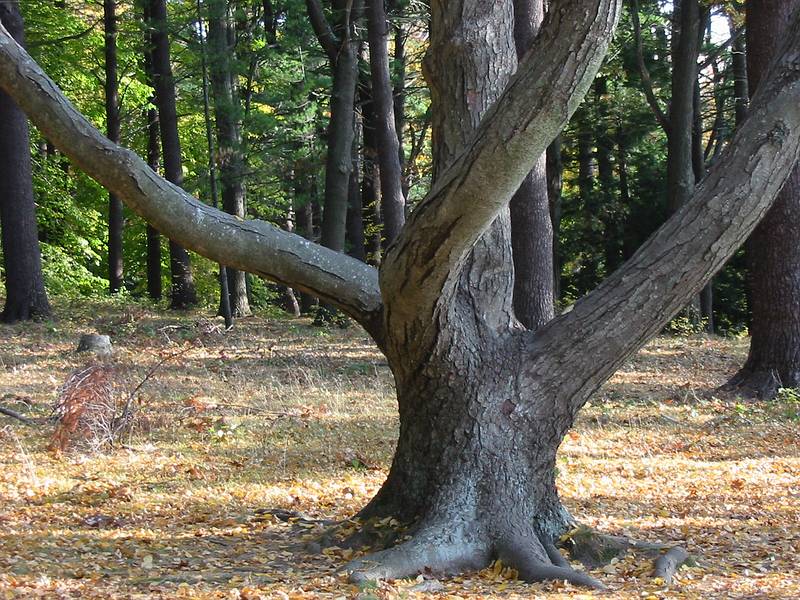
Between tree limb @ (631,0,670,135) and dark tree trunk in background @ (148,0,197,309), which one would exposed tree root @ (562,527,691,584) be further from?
dark tree trunk in background @ (148,0,197,309)

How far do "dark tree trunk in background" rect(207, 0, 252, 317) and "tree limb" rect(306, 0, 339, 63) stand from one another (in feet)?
6.98

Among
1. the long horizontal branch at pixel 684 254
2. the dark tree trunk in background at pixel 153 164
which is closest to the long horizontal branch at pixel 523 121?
the long horizontal branch at pixel 684 254

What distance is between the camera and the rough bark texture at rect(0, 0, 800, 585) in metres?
4.98

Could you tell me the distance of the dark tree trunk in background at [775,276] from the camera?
431 inches

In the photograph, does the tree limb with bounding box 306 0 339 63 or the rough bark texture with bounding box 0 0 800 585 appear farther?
the tree limb with bounding box 306 0 339 63

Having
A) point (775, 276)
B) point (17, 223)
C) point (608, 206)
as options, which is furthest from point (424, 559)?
point (608, 206)

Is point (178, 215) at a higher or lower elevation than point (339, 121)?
lower

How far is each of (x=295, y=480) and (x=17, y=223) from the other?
37.4ft

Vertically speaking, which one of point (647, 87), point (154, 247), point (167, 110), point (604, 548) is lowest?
point (604, 548)

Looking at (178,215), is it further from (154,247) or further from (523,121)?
(154,247)

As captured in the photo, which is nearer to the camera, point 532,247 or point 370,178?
point 532,247

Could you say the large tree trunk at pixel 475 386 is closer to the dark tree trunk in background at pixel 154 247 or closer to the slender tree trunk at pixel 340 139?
the slender tree trunk at pixel 340 139

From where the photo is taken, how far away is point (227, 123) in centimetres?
2097

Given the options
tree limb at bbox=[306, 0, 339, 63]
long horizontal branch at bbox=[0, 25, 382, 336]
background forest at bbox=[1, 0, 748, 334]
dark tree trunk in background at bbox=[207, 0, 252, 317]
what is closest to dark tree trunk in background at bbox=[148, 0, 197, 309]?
background forest at bbox=[1, 0, 748, 334]
